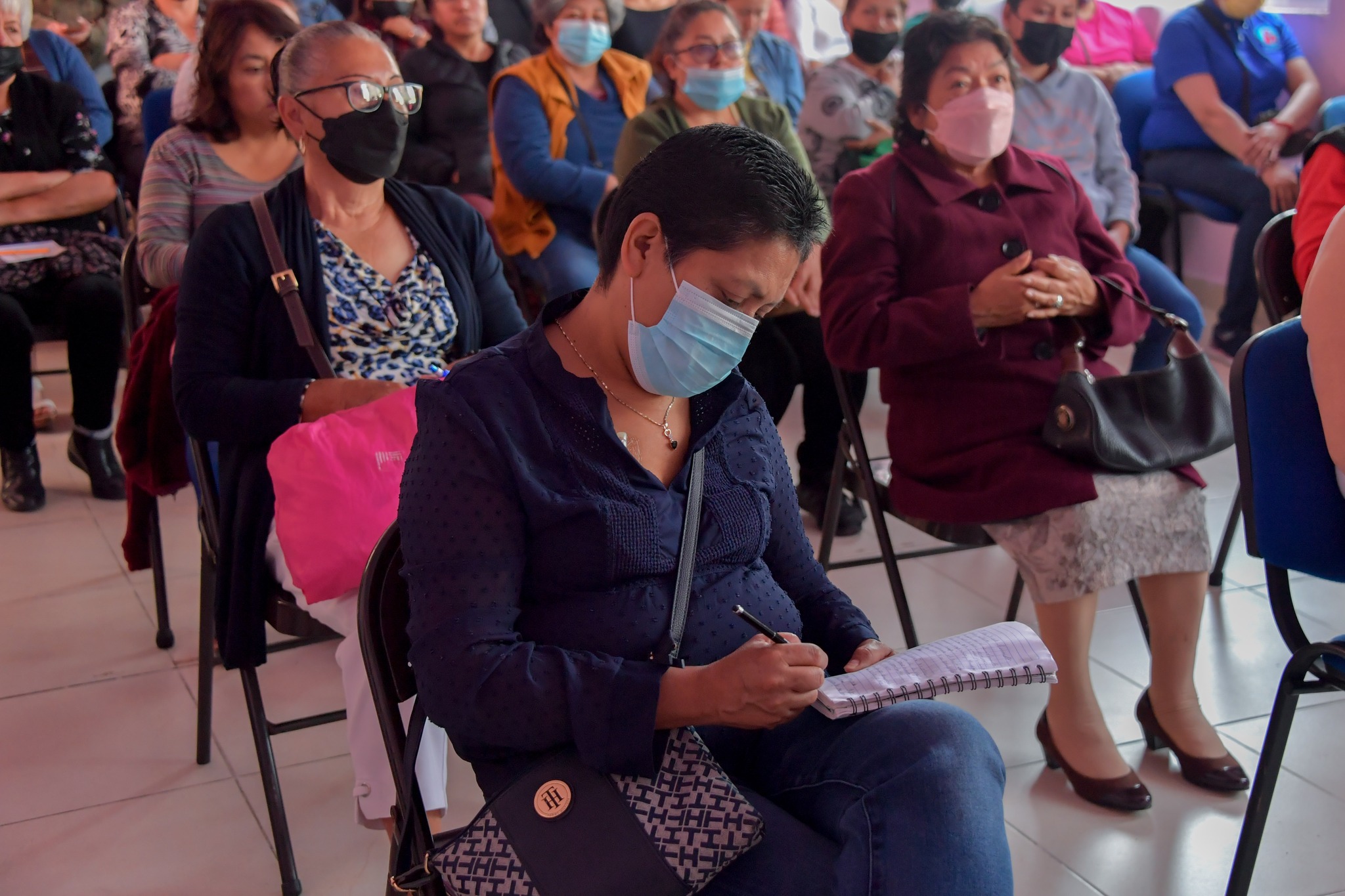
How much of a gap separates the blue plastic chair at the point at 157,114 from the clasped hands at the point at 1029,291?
210cm

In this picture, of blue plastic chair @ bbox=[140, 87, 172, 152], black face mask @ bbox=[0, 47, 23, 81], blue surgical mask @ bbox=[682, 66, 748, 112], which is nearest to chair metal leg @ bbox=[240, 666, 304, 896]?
blue plastic chair @ bbox=[140, 87, 172, 152]

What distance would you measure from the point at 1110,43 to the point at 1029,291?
4731 mm

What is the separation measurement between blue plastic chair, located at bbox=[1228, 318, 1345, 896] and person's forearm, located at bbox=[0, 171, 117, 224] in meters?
3.33

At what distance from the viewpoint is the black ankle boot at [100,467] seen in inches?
143

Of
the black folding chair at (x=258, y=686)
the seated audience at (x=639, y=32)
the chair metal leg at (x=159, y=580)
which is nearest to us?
the black folding chair at (x=258, y=686)

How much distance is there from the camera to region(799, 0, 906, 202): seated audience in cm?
381

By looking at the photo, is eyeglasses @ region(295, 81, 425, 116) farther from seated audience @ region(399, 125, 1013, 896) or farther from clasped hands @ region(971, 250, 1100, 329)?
clasped hands @ region(971, 250, 1100, 329)

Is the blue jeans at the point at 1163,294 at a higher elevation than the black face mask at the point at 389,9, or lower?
lower

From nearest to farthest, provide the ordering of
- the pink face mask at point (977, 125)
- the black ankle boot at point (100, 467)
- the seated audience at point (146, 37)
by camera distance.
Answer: the pink face mask at point (977, 125)
the black ankle boot at point (100, 467)
the seated audience at point (146, 37)

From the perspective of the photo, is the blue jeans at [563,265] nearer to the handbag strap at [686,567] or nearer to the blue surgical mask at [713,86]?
the blue surgical mask at [713,86]

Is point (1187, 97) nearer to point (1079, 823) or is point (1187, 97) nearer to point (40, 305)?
point (1079, 823)

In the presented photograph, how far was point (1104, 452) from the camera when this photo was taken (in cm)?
209

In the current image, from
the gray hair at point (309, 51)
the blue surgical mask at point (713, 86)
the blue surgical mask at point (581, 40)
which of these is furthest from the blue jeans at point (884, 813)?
the blue surgical mask at point (581, 40)

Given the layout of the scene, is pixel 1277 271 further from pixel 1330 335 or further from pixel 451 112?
pixel 451 112
